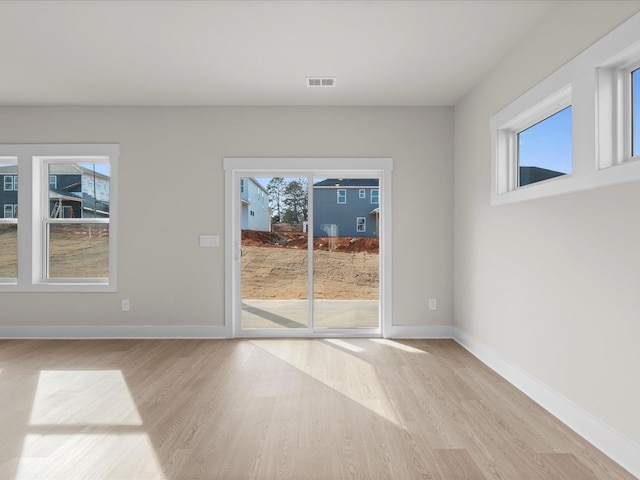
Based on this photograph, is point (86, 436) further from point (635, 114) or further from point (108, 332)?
point (635, 114)

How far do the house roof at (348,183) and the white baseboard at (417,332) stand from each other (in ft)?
5.73

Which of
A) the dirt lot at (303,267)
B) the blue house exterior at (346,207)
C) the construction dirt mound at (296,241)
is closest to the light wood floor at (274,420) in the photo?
the dirt lot at (303,267)

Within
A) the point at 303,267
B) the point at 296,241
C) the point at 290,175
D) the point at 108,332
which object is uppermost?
the point at 290,175

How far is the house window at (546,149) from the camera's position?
3.03 m

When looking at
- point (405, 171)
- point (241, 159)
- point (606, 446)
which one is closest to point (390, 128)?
point (405, 171)

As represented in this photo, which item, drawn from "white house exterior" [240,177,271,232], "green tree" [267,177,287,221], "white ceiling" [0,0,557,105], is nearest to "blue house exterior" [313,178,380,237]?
"green tree" [267,177,287,221]

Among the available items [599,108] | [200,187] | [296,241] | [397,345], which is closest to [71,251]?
[200,187]

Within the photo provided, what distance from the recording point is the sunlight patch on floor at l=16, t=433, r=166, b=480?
7.18ft

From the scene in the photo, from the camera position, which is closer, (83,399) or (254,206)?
(83,399)

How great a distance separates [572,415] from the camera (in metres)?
2.76

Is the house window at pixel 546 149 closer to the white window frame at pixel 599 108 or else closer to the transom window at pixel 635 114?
the white window frame at pixel 599 108

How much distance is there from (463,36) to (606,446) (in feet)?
9.70

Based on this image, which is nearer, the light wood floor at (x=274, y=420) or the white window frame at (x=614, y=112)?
the light wood floor at (x=274, y=420)

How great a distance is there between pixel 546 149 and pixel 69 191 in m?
5.23
